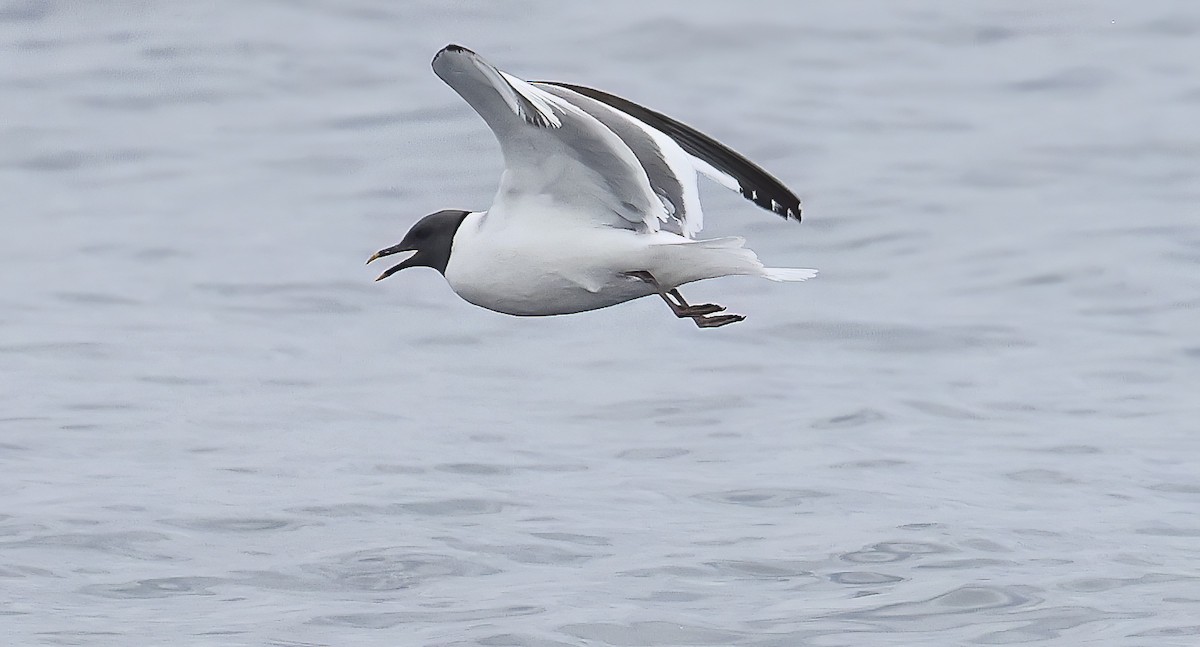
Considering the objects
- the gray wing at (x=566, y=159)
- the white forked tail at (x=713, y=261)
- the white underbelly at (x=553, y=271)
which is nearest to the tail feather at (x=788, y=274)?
the white forked tail at (x=713, y=261)

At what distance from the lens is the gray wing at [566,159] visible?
22.2 ft

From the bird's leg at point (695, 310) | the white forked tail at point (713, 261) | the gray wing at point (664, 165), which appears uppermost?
the gray wing at point (664, 165)

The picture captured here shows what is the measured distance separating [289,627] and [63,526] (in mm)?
2297

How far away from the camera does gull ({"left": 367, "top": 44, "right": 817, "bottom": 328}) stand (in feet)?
23.2

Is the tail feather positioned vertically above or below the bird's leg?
above

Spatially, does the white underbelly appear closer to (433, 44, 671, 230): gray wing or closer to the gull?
the gull

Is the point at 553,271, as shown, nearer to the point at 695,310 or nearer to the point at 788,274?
the point at 695,310

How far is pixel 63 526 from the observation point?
12.9 m

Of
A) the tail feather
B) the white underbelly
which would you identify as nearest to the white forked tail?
the tail feather

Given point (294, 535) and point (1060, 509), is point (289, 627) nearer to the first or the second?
point (294, 535)

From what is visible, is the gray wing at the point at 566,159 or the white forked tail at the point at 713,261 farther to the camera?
the white forked tail at the point at 713,261

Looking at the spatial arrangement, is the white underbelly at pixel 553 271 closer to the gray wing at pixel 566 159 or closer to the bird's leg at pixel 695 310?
the bird's leg at pixel 695 310

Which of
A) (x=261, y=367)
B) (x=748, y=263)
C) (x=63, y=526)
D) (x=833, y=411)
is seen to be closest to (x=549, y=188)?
(x=748, y=263)

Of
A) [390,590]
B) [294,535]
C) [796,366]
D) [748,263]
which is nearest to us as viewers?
[748,263]
